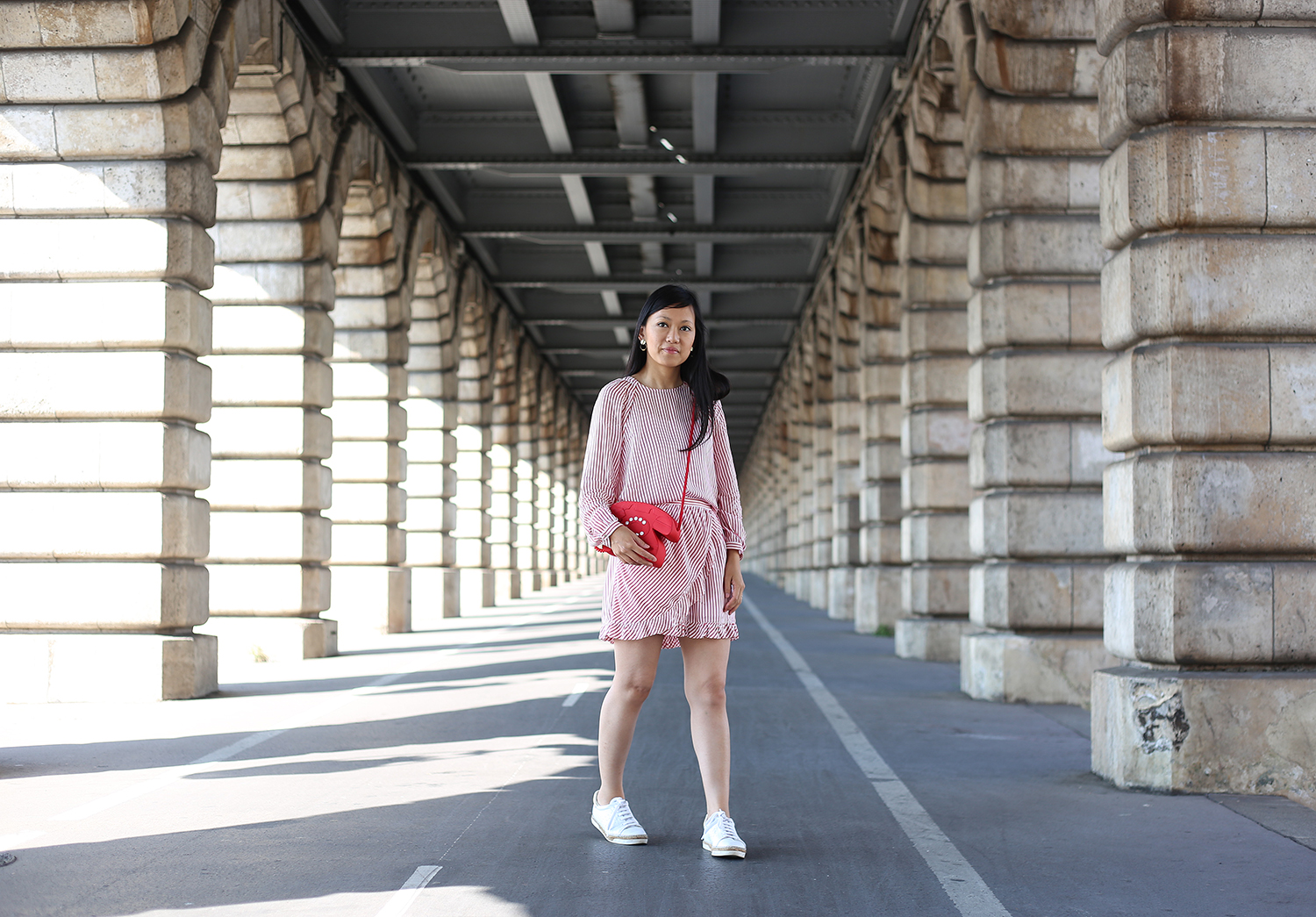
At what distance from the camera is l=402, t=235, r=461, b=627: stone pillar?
24.0 metres

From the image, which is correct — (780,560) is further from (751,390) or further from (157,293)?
(157,293)

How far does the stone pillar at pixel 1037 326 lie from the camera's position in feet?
35.0

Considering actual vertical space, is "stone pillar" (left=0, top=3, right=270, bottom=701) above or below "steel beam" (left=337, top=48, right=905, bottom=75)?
below

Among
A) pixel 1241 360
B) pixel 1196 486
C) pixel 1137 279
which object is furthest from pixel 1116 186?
pixel 1196 486

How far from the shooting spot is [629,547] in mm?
4789

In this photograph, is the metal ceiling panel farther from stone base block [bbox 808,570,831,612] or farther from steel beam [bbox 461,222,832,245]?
stone base block [bbox 808,570,831,612]

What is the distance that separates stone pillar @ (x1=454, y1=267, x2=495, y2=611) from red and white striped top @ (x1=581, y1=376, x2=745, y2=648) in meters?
23.4

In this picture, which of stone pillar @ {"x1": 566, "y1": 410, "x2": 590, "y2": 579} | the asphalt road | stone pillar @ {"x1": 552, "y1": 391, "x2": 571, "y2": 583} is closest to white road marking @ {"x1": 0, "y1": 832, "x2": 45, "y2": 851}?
the asphalt road

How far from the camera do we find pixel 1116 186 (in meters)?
7.00

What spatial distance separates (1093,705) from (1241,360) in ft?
6.72

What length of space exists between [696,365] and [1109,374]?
323cm

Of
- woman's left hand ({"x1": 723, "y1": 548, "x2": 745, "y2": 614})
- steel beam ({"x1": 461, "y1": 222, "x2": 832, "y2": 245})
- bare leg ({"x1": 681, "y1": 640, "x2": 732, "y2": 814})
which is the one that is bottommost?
bare leg ({"x1": 681, "y1": 640, "x2": 732, "y2": 814})

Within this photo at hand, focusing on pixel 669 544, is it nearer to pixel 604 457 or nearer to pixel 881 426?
pixel 604 457

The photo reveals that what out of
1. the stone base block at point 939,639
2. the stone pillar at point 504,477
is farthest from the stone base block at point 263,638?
the stone pillar at point 504,477
